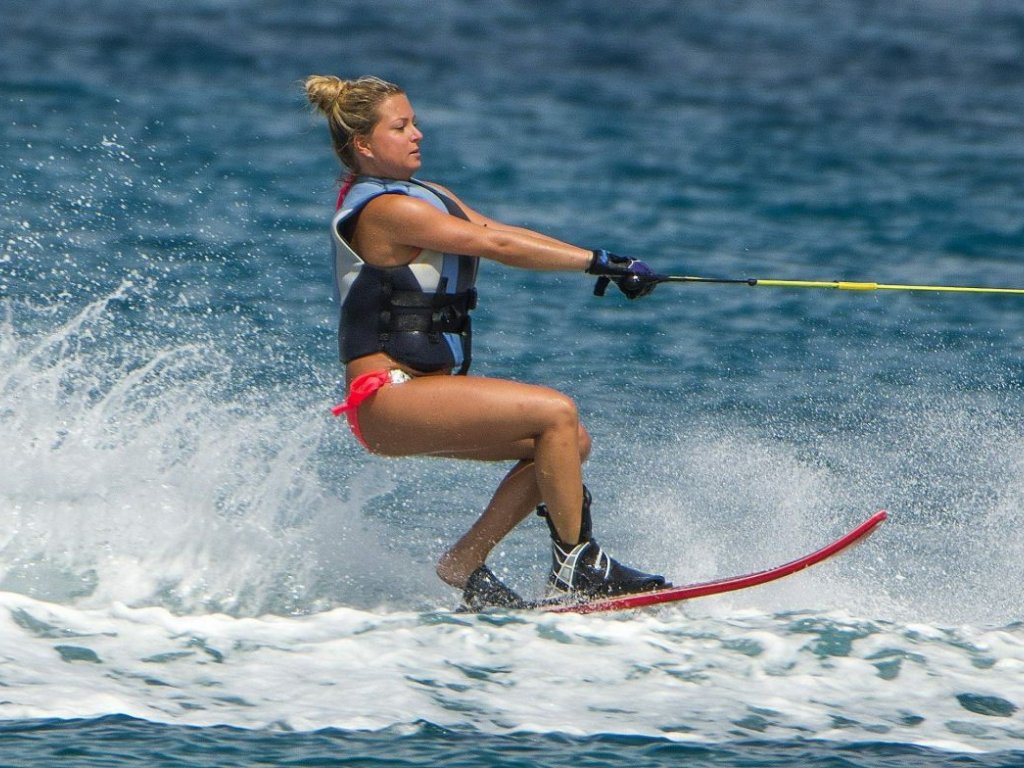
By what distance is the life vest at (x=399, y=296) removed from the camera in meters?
5.09

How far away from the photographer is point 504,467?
301 inches

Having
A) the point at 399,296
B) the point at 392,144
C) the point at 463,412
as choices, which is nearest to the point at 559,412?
the point at 463,412

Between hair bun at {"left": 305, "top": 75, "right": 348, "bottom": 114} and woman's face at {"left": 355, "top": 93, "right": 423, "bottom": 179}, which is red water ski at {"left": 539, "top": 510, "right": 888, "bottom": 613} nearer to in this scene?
woman's face at {"left": 355, "top": 93, "right": 423, "bottom": 179}

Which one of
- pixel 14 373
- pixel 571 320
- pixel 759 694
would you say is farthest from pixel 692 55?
pixel 759 694

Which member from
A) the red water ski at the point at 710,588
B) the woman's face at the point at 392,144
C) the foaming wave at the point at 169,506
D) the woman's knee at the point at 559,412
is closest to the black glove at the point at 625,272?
the woman's knee at the point at 559,412

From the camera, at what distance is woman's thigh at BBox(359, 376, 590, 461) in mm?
5012

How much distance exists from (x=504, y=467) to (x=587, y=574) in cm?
249

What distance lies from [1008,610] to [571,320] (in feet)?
17.5

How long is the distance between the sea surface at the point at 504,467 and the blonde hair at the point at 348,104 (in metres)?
1.45

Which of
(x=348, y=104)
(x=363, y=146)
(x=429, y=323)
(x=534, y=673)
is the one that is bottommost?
(x=534, y=673)

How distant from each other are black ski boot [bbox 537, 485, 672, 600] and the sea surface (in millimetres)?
96

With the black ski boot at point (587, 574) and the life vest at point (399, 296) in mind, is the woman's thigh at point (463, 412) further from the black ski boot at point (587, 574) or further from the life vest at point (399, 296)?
the black ski boot at point (587, 574)

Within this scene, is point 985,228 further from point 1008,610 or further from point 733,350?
point 1008,610

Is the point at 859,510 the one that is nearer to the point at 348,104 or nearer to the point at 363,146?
the point at 363,146
